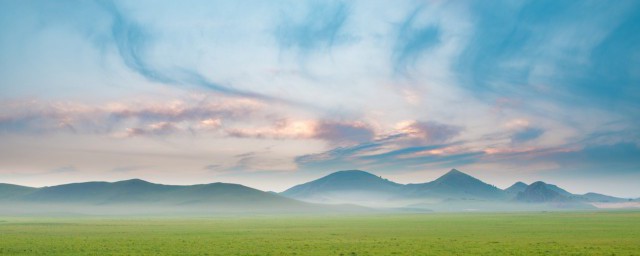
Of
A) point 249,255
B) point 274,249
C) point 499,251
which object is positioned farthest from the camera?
point 274,249

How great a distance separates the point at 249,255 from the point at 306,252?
19.2 feet

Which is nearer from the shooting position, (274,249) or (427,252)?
(427,252)

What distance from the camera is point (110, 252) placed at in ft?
159

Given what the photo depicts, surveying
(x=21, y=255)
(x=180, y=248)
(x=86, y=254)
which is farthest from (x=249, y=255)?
(x=21, y=255)

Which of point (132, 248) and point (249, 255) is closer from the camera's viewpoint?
point (249, 255)

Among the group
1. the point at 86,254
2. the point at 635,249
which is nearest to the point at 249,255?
the point at 86,254

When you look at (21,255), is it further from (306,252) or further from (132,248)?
(306,252)

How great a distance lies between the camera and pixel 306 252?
47.5m

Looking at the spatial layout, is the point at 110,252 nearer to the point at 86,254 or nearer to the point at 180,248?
the point at 86,254

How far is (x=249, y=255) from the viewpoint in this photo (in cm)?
4431

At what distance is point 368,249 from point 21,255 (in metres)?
32.2

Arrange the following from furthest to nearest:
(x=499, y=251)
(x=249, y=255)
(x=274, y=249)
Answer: (x=274, y=249), (x=499, y=251), (x=249, y=255)

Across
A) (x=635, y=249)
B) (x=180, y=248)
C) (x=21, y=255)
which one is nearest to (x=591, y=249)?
(x=635, y=249)

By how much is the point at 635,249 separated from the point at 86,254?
2014 inches
